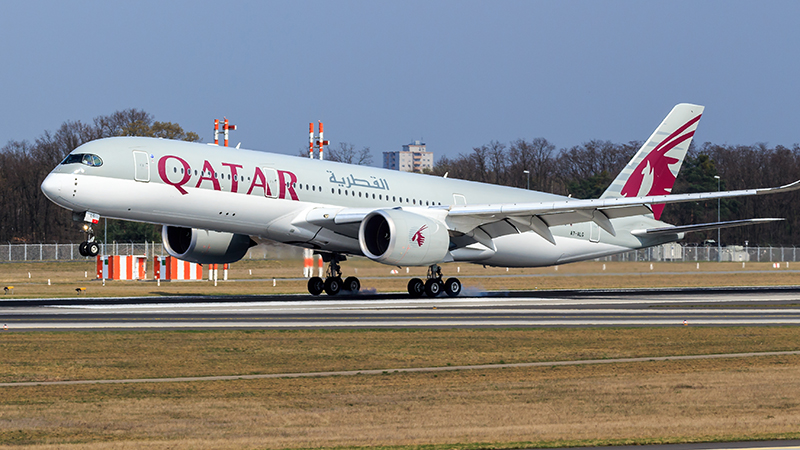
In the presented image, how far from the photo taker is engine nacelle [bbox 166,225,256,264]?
38.4 metres

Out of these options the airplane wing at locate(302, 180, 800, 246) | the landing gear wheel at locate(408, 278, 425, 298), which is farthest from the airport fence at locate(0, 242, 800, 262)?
the landing gear wheel at locate(408, 278, 425, 298)

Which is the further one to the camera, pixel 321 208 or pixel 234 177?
pixel 321 208

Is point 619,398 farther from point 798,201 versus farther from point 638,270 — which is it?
point 798,201

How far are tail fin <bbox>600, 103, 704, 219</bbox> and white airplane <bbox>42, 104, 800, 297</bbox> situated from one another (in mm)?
2363

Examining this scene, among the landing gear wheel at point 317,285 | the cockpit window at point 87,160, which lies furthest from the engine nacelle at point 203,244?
the cockpit window at point 87,160

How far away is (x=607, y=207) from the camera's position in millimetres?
36750

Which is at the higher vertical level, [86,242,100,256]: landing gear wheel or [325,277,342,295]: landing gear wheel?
[86,242,100,256]: landing gear wheel

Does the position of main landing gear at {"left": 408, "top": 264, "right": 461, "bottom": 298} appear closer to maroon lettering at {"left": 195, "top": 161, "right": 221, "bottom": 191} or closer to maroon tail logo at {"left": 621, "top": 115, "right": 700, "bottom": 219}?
maroon lettering at {"left": 195, "top": 161, "right": 221, "bottom": 191}

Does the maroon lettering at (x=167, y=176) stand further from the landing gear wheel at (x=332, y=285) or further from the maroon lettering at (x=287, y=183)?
the landing gear wheel at (x=332, y=285)

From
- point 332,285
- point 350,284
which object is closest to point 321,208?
point 332,285

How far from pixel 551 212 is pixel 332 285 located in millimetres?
10017

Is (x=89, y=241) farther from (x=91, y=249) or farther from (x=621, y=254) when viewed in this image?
(x=621, y=254)

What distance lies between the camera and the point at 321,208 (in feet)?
119

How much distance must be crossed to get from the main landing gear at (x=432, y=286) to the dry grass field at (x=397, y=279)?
9.43ft
